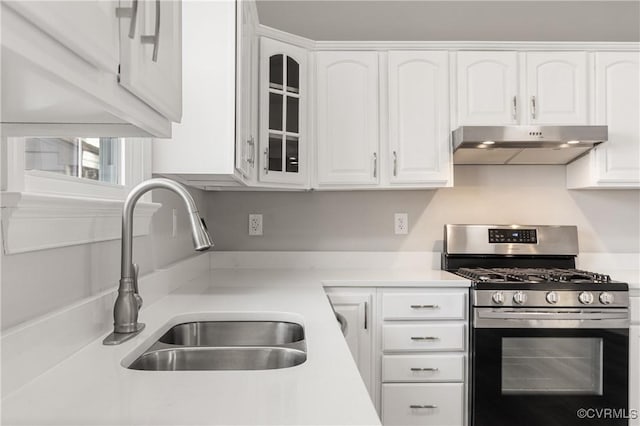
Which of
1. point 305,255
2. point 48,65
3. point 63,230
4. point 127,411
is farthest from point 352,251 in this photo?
point 48,65

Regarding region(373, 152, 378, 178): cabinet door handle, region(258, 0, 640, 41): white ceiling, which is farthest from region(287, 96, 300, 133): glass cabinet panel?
region(258, 0, 640, 41): white ceiling

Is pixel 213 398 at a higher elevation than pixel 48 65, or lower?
lower

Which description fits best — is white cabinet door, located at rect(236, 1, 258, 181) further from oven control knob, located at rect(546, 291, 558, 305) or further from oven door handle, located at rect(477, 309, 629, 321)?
oven control knob, located at rect(546, 291, 558, 305)

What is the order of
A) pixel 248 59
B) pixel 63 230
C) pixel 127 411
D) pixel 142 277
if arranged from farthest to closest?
pixel 248 59
pixel 142 277
pixel 63 230
pixel 127 411

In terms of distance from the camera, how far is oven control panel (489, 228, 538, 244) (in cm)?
280

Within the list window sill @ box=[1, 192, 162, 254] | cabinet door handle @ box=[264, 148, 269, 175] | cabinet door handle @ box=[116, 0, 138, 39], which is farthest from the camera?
A: cabinet door handle @ box=[264, 148, 269, 175]

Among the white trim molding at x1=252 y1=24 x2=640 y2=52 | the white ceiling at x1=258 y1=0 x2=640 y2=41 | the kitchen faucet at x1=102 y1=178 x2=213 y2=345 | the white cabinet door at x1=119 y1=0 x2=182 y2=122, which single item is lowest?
the kitchen faucet at x1=102 y1=178 x2=213 y2=345

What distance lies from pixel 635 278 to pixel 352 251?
5.10ft

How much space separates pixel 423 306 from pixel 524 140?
1.04 meters

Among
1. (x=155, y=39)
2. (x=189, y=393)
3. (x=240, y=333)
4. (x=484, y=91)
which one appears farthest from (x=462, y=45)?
(x=189, y=393)

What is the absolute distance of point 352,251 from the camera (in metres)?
2.96

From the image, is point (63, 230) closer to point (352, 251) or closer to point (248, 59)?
point (248, 59)

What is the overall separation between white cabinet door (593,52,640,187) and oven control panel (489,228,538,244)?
52 cm

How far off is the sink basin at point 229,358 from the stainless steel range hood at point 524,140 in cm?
173
